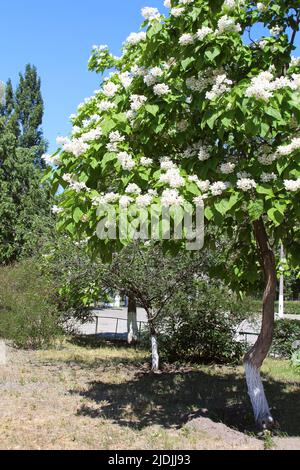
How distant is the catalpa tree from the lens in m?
4.48

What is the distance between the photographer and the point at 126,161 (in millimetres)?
4859

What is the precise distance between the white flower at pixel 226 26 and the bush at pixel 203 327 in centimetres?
612

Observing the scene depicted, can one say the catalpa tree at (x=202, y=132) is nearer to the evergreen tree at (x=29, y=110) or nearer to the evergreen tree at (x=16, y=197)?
the evergreen tree at (x=16, y=197)

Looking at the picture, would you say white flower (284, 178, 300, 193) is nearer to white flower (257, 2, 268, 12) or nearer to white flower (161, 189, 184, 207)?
white flower (161, 189, 184, 207)

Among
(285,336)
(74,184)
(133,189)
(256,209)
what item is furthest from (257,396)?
(285,336)

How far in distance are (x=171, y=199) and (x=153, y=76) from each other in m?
1.58

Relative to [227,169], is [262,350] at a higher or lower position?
lower

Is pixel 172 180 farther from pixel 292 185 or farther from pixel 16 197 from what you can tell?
pixel 16 197

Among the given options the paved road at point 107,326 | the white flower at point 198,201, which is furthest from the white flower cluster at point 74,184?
the paved road at point 107,326

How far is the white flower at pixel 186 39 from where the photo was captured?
16.1 ft

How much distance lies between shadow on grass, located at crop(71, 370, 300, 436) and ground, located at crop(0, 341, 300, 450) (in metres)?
0.01

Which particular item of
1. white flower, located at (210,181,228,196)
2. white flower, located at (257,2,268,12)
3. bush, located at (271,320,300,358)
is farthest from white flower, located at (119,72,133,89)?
bush, located at (271,320,300,358)
